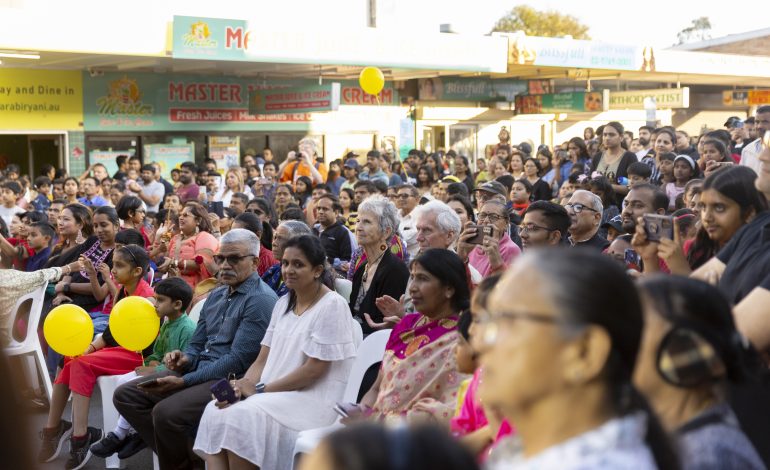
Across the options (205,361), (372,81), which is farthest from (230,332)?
(372,81)

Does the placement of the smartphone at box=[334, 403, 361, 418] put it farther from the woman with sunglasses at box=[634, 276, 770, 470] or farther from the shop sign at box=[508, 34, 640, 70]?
the shop sign at box=[508, 34, 640, 70]

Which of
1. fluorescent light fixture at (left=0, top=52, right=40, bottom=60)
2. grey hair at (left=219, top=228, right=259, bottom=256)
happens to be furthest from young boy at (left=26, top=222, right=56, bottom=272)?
fluorescent light fixture at (left=0, top=52, right=40, bottom=60)

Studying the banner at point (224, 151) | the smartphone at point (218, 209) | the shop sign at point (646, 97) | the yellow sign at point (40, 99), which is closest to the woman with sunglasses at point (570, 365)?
the smartphone at point (218, 209)

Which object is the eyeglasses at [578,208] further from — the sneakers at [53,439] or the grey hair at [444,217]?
the sneakers at [53,439]

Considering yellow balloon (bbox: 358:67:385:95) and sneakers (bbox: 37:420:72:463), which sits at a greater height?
yellow balloon (bbox: 358:67:385:95)

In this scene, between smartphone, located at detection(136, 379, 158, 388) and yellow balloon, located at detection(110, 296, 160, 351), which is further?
yellow balloon, located at detection(110, 296, 160, 351)

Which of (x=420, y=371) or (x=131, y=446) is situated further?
(x=131, y=446)

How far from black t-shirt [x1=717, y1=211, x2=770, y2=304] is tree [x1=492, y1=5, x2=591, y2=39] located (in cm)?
5029

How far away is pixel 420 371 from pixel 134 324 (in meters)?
2.40

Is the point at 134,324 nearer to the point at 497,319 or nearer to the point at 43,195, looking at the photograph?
the point at 497,319

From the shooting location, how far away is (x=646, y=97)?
19.9 metres

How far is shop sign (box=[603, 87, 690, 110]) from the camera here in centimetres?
2012

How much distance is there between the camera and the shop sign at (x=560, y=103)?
2023cm

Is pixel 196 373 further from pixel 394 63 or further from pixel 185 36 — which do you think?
pixel 394 63
